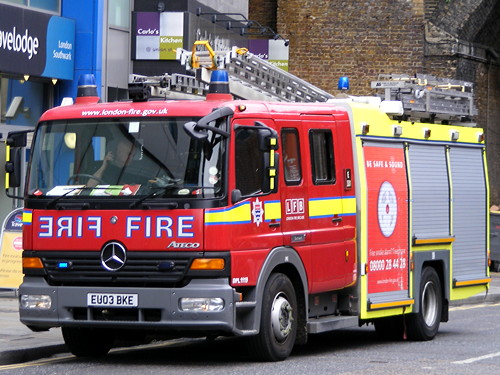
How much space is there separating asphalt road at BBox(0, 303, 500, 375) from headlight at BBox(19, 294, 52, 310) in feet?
1.83

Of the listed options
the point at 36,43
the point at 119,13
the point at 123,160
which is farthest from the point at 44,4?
the point at 123,160

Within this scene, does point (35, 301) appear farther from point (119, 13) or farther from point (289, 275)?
point (119, 13)

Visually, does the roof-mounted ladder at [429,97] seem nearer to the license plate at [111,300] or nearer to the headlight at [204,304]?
the headlight at [204,304]

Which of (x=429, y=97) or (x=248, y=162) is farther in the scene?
(x=429, y=97)

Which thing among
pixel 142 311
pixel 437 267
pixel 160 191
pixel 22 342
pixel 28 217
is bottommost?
pixel 22 342

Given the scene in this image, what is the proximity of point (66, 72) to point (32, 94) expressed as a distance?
71cm

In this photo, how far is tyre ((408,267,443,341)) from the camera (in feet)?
50.5

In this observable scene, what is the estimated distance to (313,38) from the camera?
1289 inches

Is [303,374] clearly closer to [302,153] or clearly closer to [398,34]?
[302,153]

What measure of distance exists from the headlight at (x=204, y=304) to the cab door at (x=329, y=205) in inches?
67.2

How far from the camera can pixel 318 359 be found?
13102 millimetres

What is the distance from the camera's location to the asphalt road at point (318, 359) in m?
12.0

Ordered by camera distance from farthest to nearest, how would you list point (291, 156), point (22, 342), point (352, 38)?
A: point (352, 38), point (22, 342), point (291, 156)

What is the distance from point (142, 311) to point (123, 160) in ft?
4.69
